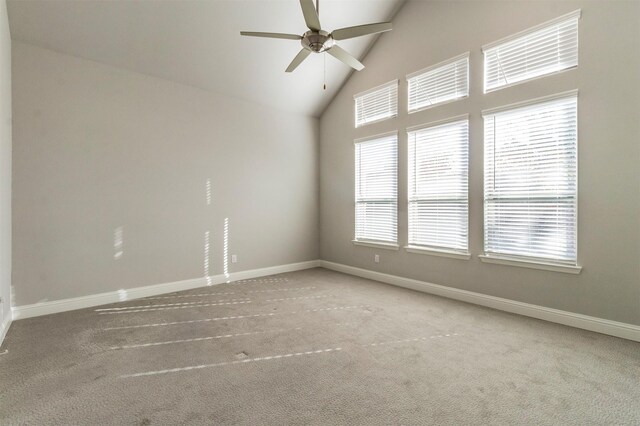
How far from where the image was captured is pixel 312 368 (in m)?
2.29

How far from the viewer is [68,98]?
11.8 feet

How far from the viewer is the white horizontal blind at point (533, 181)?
3094 mm

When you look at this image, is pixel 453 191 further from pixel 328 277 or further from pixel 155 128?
pixel 155 128

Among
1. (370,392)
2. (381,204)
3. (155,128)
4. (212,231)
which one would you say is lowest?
(370,392)

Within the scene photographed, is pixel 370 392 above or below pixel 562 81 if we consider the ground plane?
below

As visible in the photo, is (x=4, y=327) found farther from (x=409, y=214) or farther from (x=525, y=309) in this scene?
(x=525, y=309)

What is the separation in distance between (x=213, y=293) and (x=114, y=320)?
1.22m

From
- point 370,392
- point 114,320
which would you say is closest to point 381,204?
point 370,392

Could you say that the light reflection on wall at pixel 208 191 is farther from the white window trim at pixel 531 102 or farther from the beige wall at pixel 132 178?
the white window trim at pixel 531 102

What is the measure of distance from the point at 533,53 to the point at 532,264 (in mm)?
2292

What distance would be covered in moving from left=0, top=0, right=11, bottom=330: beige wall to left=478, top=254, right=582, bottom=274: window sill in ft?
16.5

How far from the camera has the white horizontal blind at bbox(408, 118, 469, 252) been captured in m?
3.93

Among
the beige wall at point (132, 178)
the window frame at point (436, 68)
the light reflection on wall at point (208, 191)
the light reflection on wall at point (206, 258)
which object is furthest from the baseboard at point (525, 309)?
the light reflection on wall at point (208, 191)

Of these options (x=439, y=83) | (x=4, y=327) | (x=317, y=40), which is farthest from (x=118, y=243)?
(x=439, y=83)
